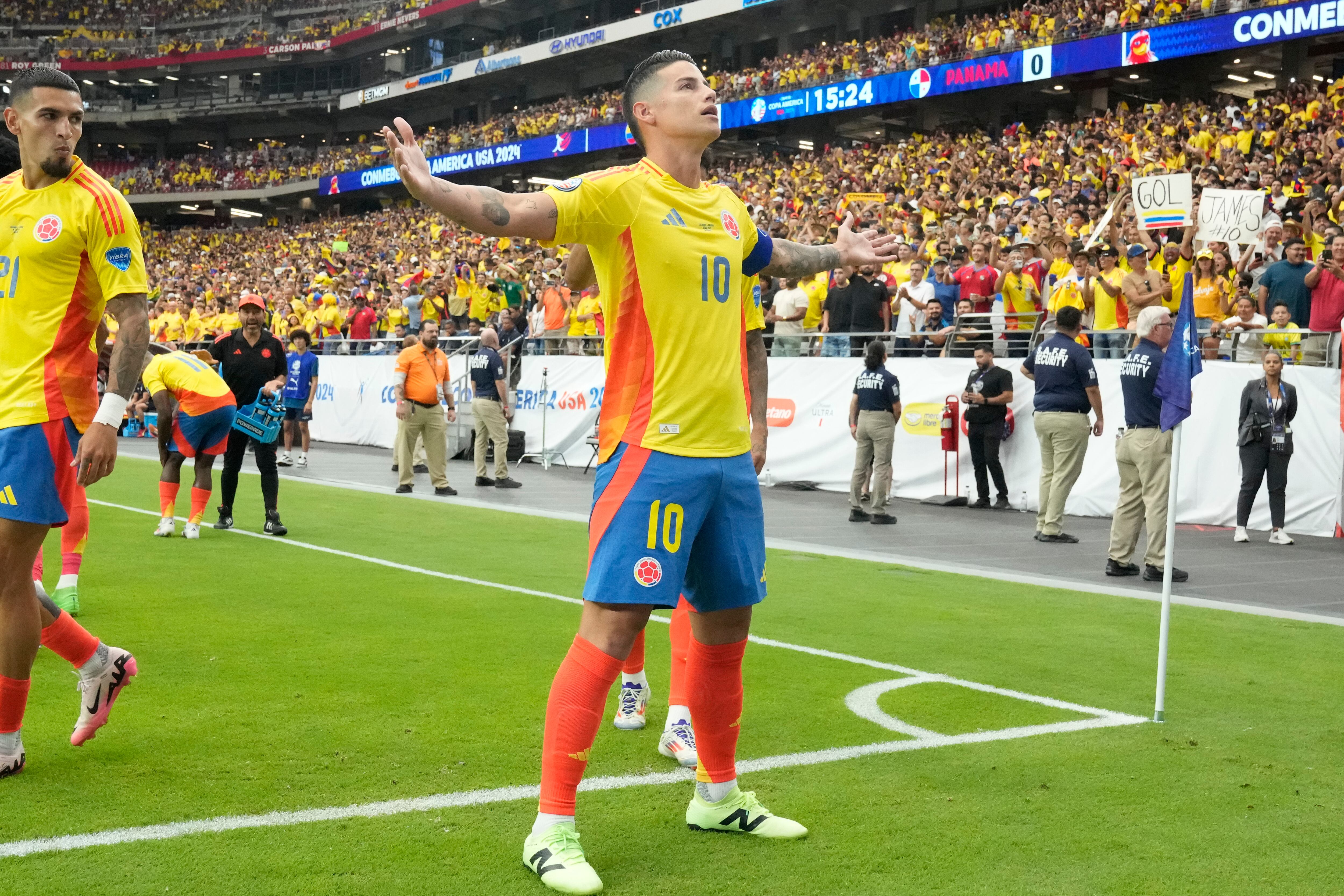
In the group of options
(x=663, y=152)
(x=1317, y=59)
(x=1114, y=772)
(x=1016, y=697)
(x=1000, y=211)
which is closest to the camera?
(x=663, y=152)

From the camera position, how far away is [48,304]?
4.09 m

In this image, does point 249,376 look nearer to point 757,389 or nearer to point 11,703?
point 11,703

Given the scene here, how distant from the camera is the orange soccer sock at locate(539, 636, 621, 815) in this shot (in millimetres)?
3371

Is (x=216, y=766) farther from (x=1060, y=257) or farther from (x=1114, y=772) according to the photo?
(x=1060, y=257)

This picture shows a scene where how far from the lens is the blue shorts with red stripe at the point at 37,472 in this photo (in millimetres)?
3916

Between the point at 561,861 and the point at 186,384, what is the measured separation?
8.15 meters

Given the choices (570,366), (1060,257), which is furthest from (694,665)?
(570,366)

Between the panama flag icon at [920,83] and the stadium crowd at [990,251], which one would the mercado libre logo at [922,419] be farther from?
the panama flag icon at [920,83]

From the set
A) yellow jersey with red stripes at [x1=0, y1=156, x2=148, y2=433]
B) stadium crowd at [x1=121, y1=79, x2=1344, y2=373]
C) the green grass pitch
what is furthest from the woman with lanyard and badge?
yellow jersey with red stripes at [x1=0, y1=156, x2=148, y2=433]

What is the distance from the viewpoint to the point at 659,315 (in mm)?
3484

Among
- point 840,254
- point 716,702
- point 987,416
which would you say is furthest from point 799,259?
point 987,416

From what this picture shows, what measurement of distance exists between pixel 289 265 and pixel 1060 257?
36484 millimetres

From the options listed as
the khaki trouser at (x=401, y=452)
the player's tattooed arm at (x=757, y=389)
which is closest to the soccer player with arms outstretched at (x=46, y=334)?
the player's tattooed arm at (x=757, y=389)

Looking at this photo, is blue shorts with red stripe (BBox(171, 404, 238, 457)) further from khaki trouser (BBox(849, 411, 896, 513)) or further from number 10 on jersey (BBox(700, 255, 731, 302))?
number 10 on jersey (BBox(700, 255, 731, 302))
